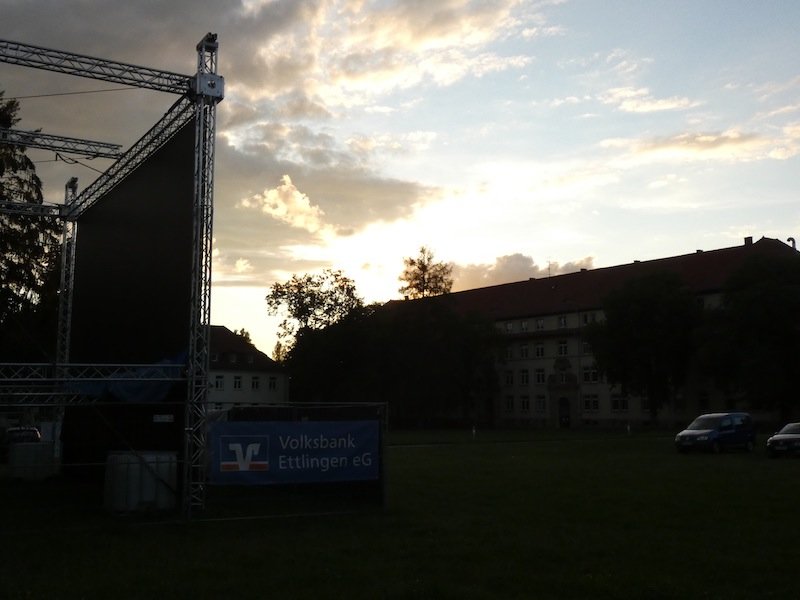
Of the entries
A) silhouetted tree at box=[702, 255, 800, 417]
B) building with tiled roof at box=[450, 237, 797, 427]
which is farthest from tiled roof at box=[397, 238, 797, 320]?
silhouetted tree at box=[702, 255, 800, 417]

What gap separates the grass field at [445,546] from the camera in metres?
9.58

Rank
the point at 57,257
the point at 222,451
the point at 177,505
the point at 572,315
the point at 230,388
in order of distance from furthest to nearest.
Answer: the point at 230,388
the point at 572,315
the point at 57,257
the point at 177,505
the point at 222,451

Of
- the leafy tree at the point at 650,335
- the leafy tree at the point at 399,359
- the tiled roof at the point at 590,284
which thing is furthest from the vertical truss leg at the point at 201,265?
the leafy tree at the point at 399,359

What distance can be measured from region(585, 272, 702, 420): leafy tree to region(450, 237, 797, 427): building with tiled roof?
3.48 m

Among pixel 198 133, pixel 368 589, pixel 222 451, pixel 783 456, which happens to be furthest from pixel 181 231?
pixel 783 456

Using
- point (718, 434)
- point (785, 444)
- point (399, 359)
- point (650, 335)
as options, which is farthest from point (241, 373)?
point (785, 444)

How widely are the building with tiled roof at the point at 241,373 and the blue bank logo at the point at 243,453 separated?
8258cm

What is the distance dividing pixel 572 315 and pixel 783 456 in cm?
5604

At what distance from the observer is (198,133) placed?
17641mm

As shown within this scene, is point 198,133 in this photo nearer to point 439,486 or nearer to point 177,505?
point 177,505

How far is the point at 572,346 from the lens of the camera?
85250 millimetres

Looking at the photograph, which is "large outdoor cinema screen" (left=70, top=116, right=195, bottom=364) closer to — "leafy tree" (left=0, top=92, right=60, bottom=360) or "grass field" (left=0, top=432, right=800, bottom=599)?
"grass field" (left=0, top=432, right=800, bottom=599)

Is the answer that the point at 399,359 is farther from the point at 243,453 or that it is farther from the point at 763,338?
the point at 243,453

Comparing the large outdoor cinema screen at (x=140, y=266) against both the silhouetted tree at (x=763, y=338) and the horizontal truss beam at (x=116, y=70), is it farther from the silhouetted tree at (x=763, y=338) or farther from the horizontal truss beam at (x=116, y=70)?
the silhouetted tree at (x=763, y=338)
